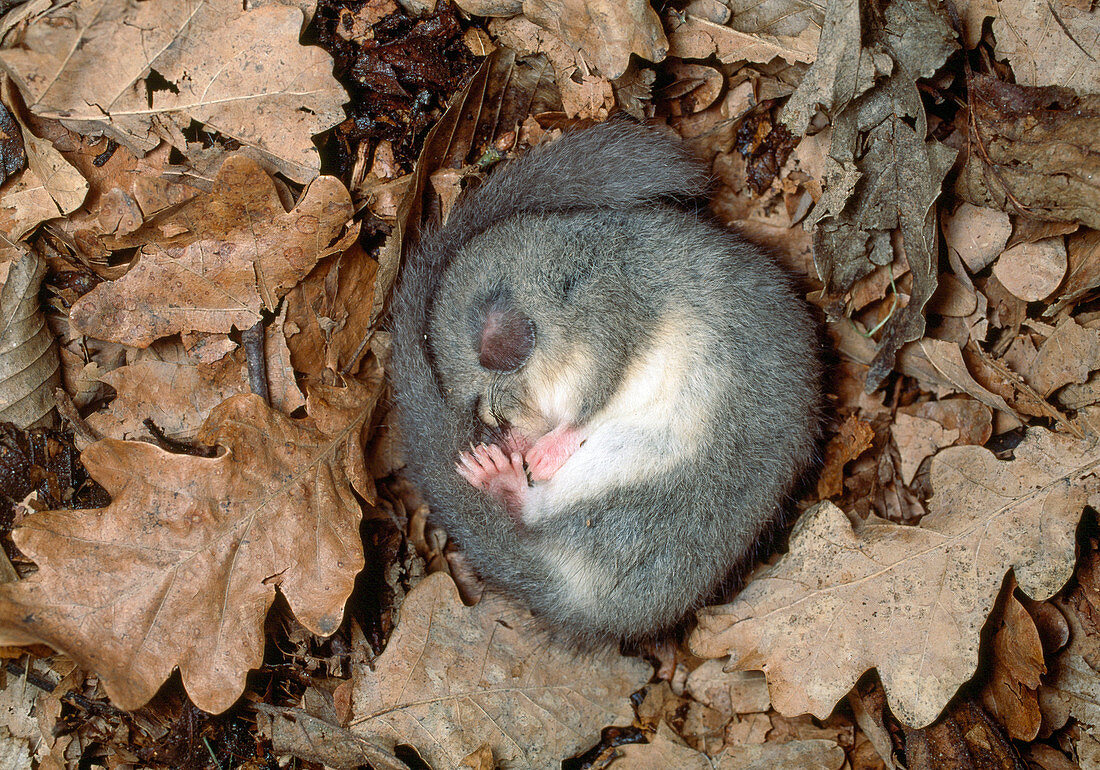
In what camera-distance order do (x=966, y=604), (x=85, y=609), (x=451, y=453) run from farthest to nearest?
(x=451, y=453)
(x=966, y=604)
(x=85, y=609)

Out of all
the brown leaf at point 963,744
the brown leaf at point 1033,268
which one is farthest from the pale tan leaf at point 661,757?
the brown leaf at point 1033,268

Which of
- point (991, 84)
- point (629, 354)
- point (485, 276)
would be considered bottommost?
point (629, 354)

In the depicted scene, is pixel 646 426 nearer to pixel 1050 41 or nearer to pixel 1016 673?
pixel 1016 673

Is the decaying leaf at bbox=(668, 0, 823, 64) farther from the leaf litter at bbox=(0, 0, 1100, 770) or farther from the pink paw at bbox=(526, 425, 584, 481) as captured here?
the pink paw at bbox=(526, 425, 584, 481)

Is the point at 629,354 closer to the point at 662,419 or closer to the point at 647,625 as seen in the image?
the point at 662,419

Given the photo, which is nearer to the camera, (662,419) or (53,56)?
(53,56)

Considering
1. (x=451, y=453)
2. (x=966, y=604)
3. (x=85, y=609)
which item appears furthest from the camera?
(x=451, y=453)

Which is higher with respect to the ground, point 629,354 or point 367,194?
point 367,194

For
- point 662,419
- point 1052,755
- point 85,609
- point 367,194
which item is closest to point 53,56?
point 367,194
